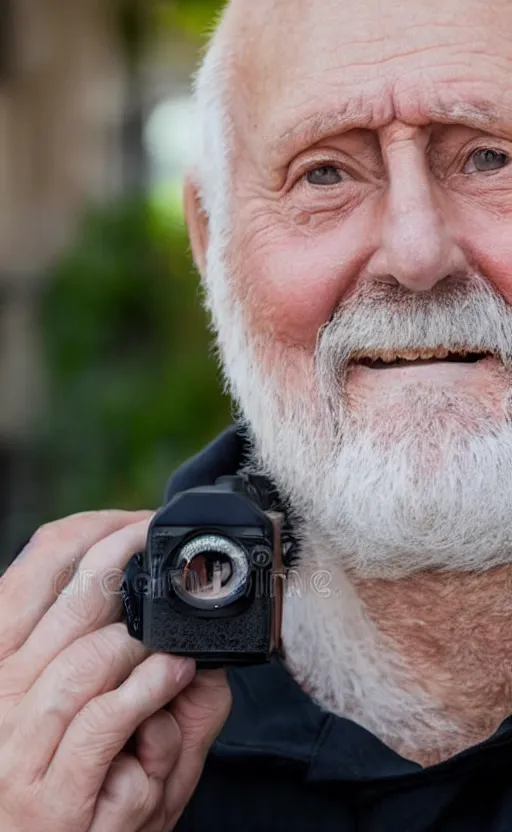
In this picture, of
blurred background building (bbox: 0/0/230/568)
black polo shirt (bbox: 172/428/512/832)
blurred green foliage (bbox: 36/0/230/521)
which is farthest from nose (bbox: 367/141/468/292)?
blurred green foliage (bbox: 36/0/230/521)

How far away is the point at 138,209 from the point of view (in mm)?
8617

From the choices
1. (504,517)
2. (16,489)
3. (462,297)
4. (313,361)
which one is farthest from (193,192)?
(16,489)

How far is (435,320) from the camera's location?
225 cm

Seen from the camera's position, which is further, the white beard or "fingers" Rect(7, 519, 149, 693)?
the white beard

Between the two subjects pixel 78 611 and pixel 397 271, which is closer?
pixel 78 611

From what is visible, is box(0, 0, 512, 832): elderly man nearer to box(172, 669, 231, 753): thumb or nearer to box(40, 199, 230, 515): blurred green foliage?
box(172, 669, 231, 753): thumb

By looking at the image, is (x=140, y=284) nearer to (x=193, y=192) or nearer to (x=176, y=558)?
(x=193, y=192)

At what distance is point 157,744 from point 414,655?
57 cm

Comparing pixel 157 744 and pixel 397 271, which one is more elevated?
pixel 397 271

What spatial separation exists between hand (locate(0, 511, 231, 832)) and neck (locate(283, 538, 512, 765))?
1.33 feet

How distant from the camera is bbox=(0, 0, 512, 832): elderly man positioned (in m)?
2.06

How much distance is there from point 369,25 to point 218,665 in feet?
3.55

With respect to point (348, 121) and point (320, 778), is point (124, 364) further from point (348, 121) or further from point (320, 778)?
point (320, 778)

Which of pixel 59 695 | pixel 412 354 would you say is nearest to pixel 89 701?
pixel 59 695
